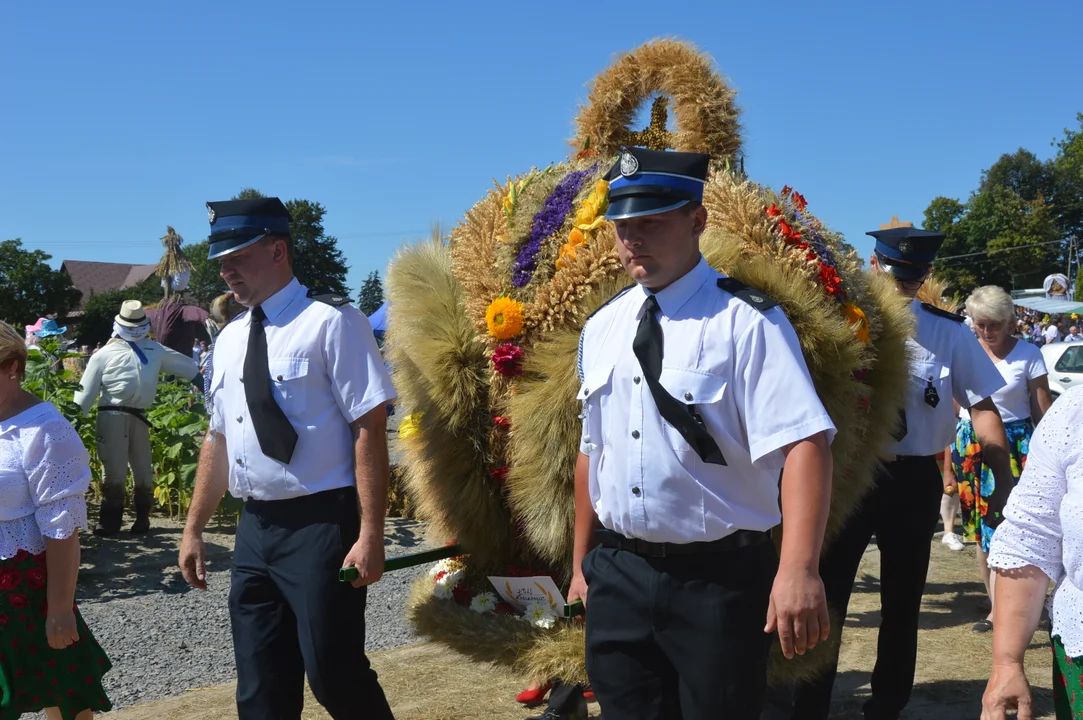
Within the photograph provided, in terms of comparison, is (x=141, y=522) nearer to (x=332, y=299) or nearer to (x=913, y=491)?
(x=332, y=299)

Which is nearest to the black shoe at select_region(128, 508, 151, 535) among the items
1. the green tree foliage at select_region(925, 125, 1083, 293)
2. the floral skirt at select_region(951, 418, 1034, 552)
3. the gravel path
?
the gravel path

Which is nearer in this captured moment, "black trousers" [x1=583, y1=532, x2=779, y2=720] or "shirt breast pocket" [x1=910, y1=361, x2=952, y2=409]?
"black trousers" [x1=583, y1=532, x2=779, y2=720]

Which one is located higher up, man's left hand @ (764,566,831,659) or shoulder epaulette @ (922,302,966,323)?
Answer: shoulder epaulette @ (922,302,966,323)

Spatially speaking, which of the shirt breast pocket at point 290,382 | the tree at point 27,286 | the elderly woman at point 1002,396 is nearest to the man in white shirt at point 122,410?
the shirt breast pocket at point 290,382

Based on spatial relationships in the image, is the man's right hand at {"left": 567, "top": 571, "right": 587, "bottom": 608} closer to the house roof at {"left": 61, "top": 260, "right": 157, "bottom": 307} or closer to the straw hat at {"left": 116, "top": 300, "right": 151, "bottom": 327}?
the straw hat at {"left": 116, "top": 300, "right": 151, "bottom": 327}

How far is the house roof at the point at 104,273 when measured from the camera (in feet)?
229

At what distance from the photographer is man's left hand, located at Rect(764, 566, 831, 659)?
2.18 meters

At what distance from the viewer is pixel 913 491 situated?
164 inches

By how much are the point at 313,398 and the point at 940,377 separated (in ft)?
8.54

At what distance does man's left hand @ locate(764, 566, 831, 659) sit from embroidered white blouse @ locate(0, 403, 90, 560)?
233cm

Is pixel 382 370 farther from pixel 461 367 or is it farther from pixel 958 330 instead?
pixel 958 330

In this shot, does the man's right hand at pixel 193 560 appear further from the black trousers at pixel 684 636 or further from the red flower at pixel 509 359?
the black trousers at pixel 684 636

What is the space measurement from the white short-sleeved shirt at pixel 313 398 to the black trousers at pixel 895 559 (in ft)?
6.48

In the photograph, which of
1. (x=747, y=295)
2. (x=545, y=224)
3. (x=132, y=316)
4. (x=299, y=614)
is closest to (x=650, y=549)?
(x=747, y=295)
